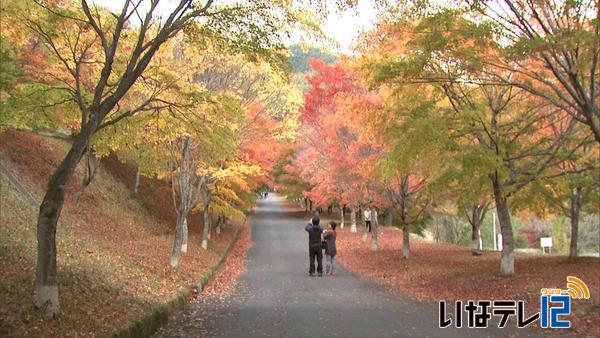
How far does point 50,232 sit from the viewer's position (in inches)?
262

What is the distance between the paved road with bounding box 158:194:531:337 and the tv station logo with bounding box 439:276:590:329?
1.44 feet

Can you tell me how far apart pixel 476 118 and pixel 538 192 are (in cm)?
442

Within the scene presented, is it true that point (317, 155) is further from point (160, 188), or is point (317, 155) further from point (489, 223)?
point (489, 223)

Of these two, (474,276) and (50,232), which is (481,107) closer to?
(474,276)

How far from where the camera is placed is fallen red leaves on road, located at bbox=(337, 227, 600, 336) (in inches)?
378

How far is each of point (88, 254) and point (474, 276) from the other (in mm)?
10017

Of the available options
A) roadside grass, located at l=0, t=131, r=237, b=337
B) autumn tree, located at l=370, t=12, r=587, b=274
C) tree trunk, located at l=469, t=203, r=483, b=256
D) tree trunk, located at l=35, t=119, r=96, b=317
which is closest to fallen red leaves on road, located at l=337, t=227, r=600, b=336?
tree trunk, located at l=469, t=203, r=483, b=256

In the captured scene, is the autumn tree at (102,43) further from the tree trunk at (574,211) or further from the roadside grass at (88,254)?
the tree trunk at (574,211)

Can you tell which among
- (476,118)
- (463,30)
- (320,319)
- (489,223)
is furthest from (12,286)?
(489,223)

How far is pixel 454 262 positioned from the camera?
16.7 meters

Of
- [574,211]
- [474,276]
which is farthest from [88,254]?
[574,211]

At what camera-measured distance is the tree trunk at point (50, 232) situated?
661cm

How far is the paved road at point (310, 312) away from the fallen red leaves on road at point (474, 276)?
1038 mm

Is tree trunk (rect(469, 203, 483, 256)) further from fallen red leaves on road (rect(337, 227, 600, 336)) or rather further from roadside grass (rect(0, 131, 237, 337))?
roadside grass (rect(0, 131, 237, 337))
